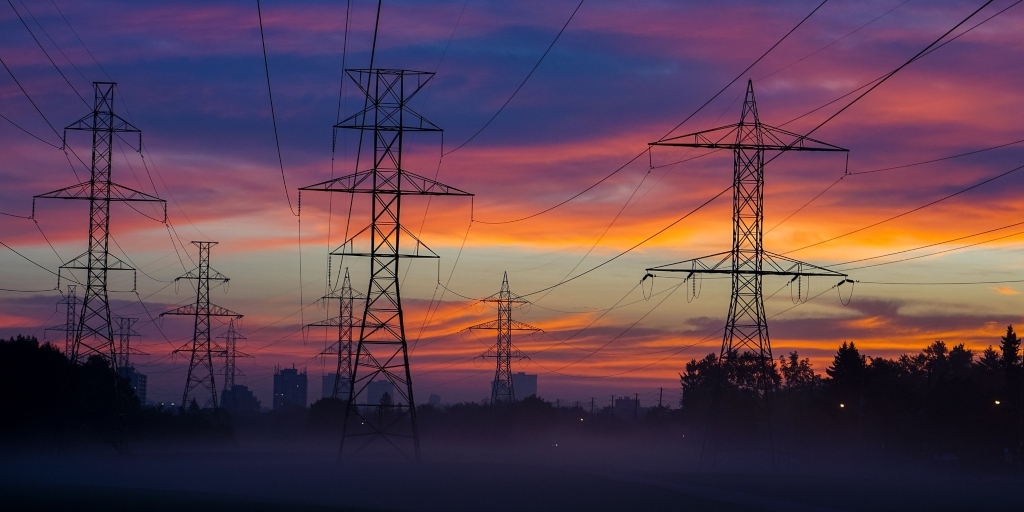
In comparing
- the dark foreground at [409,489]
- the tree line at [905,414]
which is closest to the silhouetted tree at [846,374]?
the tree line at [905,414]

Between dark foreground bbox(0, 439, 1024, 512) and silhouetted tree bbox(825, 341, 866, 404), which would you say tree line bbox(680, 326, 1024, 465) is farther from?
dark foreground bbox(0, 439, 1024, 512)

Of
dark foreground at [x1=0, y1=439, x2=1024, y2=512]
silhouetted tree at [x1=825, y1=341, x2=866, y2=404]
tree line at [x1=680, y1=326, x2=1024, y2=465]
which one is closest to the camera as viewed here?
dark foreground at [x1=0, y1=439, x2=1024, y2=512]

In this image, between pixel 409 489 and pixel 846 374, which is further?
pixel 846 374

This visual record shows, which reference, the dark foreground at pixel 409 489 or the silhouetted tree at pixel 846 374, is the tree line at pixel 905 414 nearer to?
the silhouetted tree at pixel 846 374

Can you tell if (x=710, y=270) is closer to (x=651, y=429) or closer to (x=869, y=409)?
(x=869, y=409)

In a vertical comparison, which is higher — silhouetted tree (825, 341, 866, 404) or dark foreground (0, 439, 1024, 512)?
silhouetted tree (825, 341, 866, 404)

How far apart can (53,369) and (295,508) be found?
61.0 m

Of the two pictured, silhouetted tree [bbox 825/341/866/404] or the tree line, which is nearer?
the tree line

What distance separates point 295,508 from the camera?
41.3 metres

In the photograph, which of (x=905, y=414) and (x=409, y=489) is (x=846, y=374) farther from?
(x=409, y=489)

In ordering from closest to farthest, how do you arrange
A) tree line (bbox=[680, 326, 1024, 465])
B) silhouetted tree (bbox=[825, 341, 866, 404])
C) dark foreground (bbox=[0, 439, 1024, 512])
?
dark foreground (bbox=[0, 439, 1024, 512]), tree line (bbox=[680, 326, 1024, 465]), silhouetted tree (bbox=[825, 341, 866, 404])

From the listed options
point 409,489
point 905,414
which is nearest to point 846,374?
point 905,414

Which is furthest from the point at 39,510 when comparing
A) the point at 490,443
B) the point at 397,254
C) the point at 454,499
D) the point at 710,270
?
the point at 490,443

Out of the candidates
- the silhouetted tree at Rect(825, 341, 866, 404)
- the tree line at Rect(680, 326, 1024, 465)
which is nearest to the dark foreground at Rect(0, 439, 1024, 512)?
the tree line at Rect(680, 326, 1024, 465)
